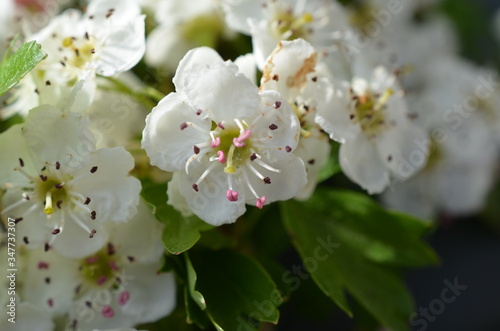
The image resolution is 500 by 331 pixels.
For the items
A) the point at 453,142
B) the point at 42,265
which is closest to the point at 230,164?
the point at 42,265

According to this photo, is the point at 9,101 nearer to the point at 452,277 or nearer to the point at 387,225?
the point at 387,225

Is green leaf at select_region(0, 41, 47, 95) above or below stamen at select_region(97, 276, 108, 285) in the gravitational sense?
above

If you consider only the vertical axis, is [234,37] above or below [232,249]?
above

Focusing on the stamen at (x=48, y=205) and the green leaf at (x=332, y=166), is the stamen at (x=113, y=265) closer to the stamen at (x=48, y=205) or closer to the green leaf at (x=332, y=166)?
the stamen at (x=48, y=205)

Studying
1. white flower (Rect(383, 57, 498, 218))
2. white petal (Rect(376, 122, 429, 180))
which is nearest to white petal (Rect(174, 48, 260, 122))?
white petal (Rect(376, 122, 429, 180))

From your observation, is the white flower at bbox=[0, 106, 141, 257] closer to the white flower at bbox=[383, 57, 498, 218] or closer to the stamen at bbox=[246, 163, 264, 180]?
the stamen at bbox=[246, 163, 264, 180]

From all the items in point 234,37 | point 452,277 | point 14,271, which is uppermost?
point 234,37

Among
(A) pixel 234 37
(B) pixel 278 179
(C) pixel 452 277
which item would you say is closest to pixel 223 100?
(B) pixel 278 179

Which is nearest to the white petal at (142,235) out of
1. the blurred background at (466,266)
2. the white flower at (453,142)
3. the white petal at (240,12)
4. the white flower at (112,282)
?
the white flower at (112,282)
